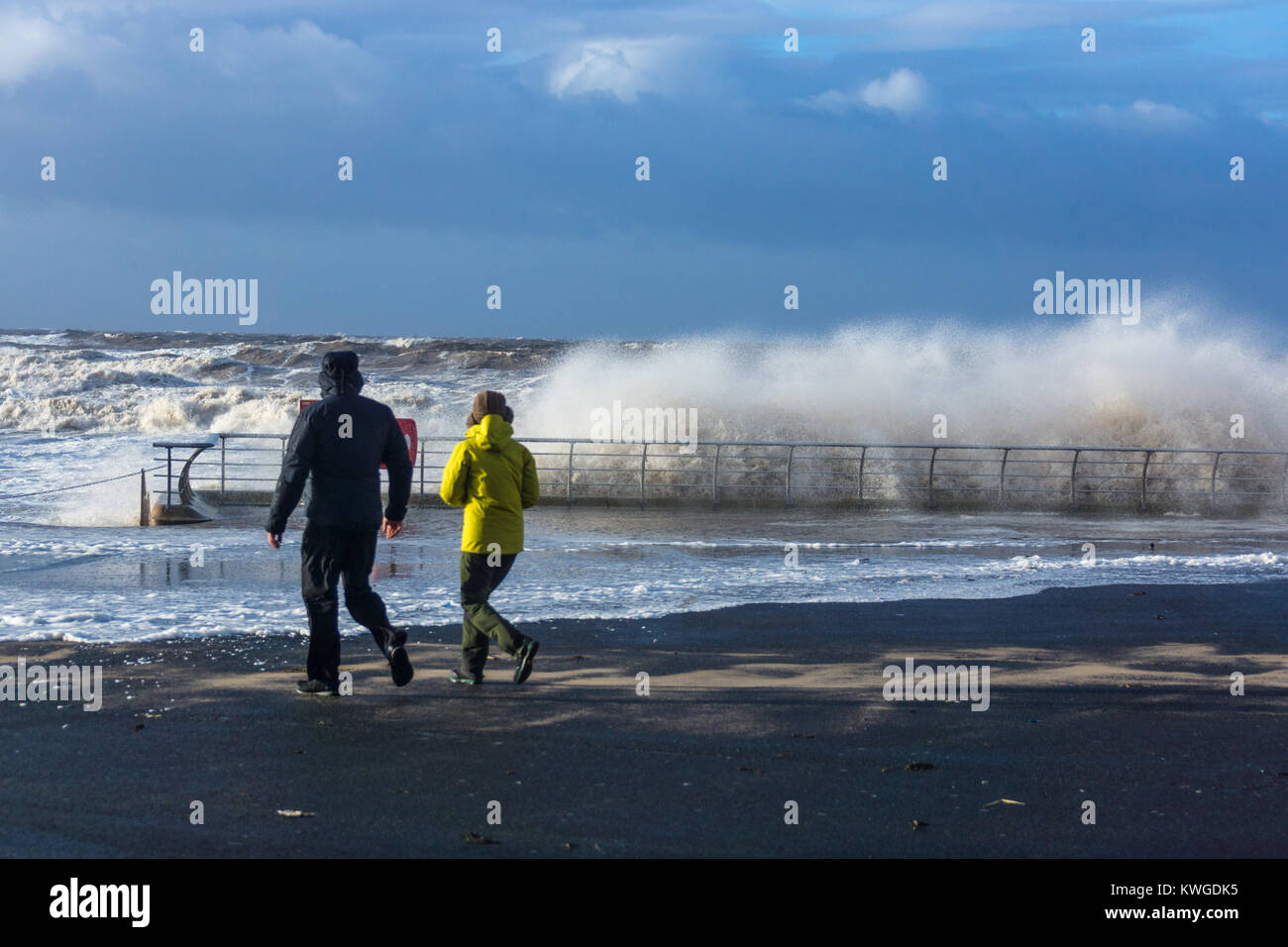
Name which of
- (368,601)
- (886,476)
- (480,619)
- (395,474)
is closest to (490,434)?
(395,474)

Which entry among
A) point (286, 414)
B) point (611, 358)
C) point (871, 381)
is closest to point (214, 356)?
point (286, 414)

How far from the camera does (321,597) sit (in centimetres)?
638

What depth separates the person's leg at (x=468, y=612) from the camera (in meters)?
6.81

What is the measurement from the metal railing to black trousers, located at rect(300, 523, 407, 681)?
1474cm

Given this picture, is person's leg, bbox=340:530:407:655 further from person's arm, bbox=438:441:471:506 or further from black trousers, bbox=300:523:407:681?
person's arm, bbox=438:441:471:506

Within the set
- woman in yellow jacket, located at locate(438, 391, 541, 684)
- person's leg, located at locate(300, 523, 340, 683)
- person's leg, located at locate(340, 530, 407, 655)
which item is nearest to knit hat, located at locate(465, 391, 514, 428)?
woman in yellow jacket, located at locate(438, 391, 541, 684)

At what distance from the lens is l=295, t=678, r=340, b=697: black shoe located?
253 inches

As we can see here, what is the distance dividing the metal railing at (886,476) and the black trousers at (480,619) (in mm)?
14280

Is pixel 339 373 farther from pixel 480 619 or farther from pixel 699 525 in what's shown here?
pixel 699 525

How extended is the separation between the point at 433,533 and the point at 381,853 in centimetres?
1143

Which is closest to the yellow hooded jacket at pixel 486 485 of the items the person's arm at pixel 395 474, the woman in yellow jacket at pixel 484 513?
the woman in yellow jacket at pixel 484 513

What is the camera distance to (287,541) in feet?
45.8

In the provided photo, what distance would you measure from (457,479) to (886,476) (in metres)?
18.9

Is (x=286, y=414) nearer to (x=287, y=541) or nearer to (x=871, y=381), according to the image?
(x=871, y=381)
